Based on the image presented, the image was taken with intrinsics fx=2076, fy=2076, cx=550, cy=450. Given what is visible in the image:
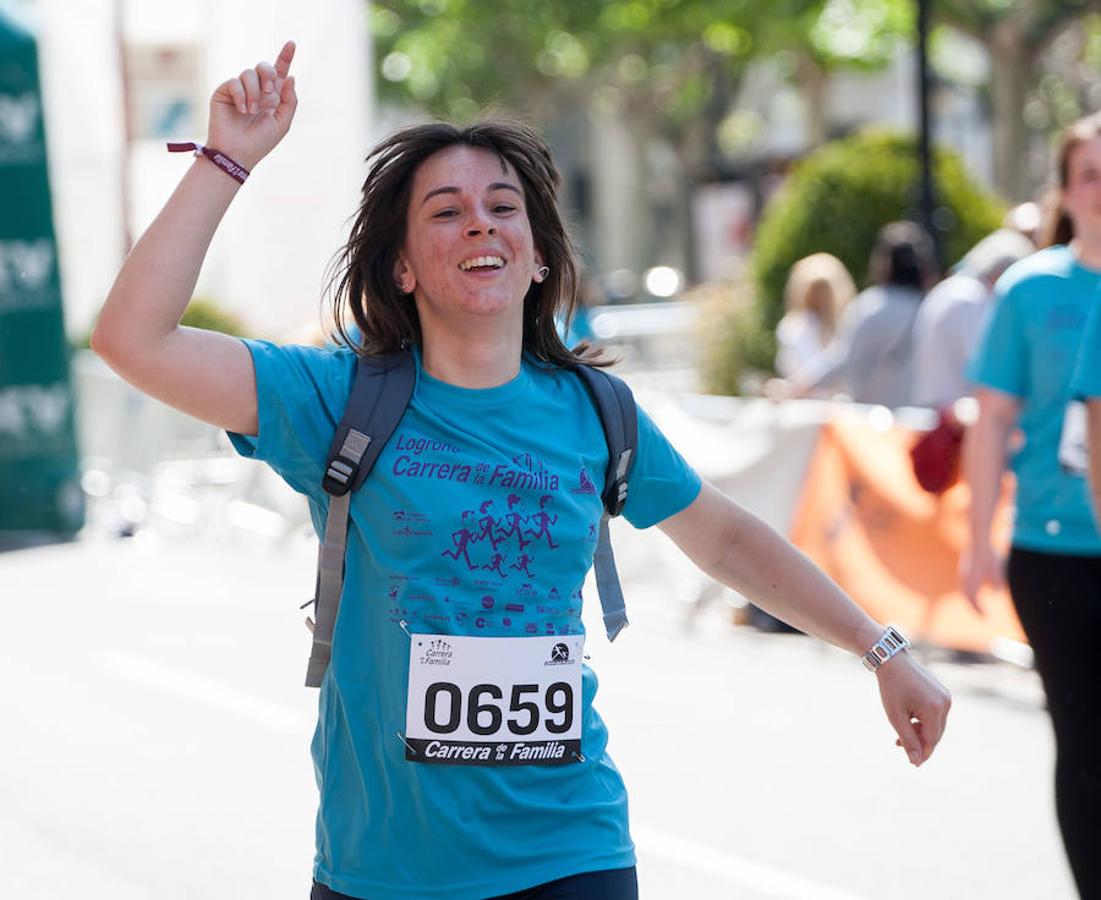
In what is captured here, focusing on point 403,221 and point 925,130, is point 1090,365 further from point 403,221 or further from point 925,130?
point 925,130

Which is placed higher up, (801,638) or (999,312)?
(999,312)

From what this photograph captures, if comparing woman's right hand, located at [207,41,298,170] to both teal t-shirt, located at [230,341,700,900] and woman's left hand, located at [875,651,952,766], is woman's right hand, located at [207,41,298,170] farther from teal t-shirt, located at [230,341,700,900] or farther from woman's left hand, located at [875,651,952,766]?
woman's left hand, located at [875,651,952,766]

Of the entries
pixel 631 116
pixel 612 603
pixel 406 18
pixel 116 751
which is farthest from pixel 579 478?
pixel 631 116

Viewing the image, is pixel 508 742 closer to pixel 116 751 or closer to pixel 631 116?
pixel 116 751

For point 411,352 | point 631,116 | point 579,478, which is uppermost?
point 631,116

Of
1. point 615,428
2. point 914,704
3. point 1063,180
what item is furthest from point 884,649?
point 1063,180

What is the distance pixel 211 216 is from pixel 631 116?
140 feet

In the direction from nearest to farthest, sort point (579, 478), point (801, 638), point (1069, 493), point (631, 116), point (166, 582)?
point (579, 478) → point (1069, 493) → point (801, 638) → point (166, 582) → point (631, 116)

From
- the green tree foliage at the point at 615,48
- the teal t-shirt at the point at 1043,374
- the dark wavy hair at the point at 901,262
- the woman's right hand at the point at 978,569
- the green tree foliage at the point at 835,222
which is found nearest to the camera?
the teal t-shirt at the point at 1043,374

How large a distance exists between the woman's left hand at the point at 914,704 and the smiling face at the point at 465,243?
80 centimetres

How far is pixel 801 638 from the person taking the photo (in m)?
10.0

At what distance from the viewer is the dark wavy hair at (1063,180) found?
4.72 meters

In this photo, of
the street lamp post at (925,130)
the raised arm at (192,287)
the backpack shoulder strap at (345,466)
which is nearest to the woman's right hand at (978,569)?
the backpack shoulder strap at (345,466)

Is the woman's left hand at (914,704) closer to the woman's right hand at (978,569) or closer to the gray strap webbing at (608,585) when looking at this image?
the gray strap webbing at (608,585)
